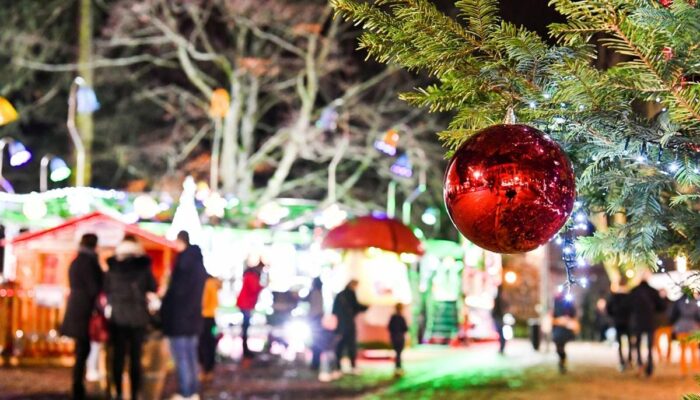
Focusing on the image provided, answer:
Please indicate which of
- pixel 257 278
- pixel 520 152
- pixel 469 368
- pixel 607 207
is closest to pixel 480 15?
pixel 520 152

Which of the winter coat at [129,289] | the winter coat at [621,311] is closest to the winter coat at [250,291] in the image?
the winter coat at [129,289]

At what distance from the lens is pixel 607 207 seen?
432 cm

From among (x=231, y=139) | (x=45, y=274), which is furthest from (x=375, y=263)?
(x=231, y=139)

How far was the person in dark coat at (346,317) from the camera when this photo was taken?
16141 mm

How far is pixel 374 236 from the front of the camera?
1898 centimetres

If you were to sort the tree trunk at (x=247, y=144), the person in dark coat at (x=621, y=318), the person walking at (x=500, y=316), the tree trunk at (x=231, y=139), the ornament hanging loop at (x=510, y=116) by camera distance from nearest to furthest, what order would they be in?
the ornament hanging loop at (x=510, y=116)
the person in dark coat at (x=621, y=318)
the person walking at (x=500, y=316)
the tree trunk at (x=231, y=139)
the tree trunk at (x=247, y=144)

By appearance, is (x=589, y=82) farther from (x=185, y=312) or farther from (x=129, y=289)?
(x=129, y=289)

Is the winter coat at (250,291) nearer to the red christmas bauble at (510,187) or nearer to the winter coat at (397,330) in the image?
the winter coat at (397,330)

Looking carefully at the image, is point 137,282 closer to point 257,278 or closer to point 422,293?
point 257,278

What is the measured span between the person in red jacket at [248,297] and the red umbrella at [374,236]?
294 centimetres

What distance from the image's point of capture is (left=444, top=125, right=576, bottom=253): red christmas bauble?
11.0 ft

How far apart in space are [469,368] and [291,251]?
9.21 meters

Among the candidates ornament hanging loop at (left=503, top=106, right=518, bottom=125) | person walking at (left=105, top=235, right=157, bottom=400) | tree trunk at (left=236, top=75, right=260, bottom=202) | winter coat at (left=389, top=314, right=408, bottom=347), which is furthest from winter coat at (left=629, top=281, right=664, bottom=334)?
ornament hanging loop at (left=503, top=106, right=518, bottom=125)

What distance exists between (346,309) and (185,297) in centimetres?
593
